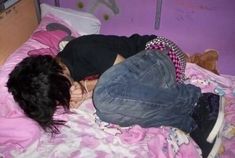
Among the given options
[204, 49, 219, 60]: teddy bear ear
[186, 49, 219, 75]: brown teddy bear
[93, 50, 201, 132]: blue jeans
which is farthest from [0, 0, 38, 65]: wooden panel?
[204, 49, 219, 60]: teddy bear ear

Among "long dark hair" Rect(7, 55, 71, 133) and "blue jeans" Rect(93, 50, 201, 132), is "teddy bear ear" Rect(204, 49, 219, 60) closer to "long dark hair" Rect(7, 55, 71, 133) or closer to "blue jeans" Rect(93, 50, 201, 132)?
"blue jeans" Rect(93, 50, 201, 132)

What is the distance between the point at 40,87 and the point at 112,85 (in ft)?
0.86

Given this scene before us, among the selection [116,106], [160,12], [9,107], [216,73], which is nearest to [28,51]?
[9,107]

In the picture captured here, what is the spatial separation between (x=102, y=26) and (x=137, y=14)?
0.24 metres

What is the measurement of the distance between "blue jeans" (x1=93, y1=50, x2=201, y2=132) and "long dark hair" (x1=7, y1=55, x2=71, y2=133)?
0.15 meters

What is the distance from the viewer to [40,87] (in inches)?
40.4

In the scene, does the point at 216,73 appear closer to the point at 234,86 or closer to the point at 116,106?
the point at 234,86

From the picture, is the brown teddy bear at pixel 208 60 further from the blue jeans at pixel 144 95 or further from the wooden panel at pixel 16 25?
the wooden panel at pixel 16 25

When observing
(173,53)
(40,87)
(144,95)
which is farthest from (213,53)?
(40,87)

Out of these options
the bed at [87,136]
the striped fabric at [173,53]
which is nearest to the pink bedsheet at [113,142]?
the bed at [87,136]

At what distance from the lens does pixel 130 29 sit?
1729 millimetres

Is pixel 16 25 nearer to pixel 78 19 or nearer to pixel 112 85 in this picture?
pixel 78 19

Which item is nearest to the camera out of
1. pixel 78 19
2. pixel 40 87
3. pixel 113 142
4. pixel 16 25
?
pixel 40 87

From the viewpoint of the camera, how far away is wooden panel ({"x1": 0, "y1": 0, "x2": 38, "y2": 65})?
1466mm
